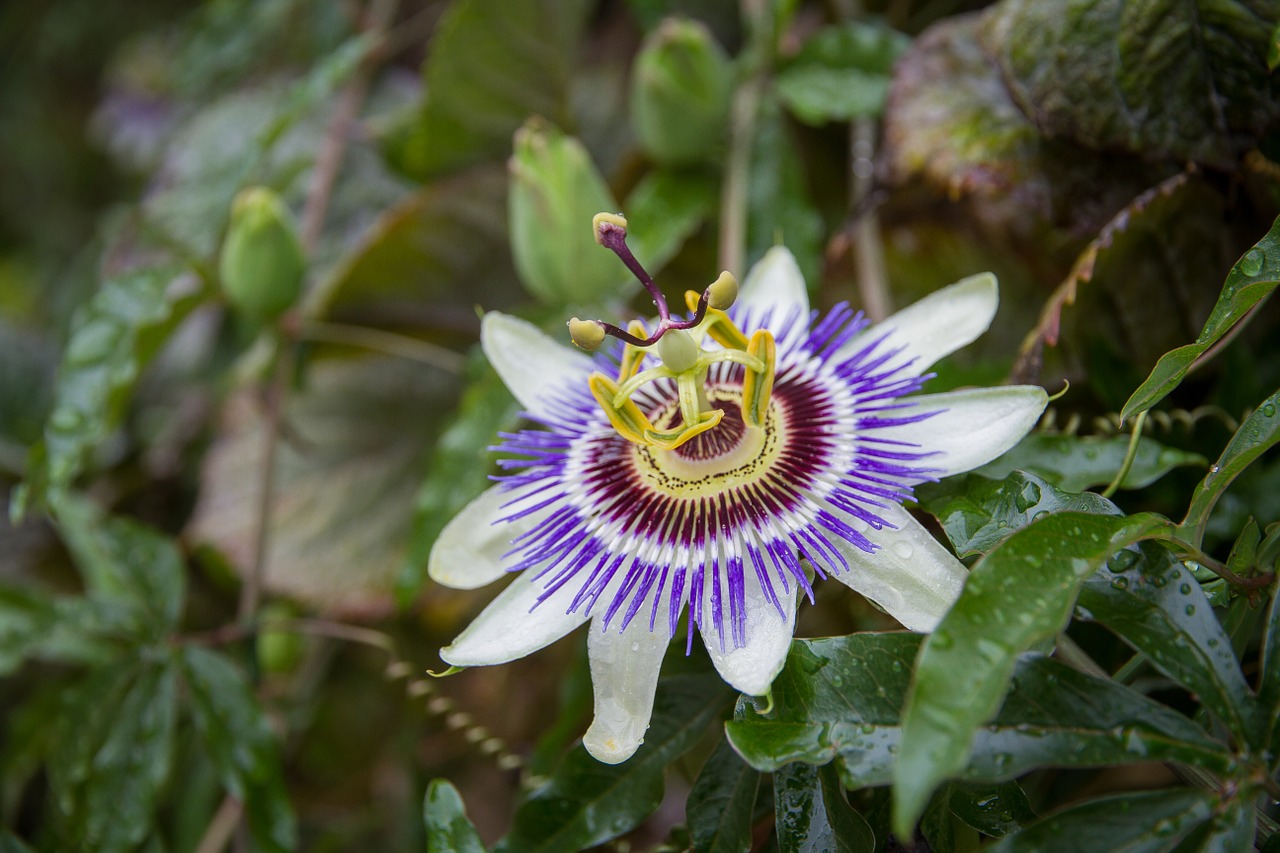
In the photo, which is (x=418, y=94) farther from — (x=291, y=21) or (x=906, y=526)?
(x=906, y=526)

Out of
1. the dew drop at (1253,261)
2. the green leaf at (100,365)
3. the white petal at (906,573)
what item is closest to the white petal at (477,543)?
the white petal at (906,573)

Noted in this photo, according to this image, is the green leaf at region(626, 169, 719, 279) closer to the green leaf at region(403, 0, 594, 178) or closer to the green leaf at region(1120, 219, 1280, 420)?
the green leaf at region(403, 0, 594, 178)

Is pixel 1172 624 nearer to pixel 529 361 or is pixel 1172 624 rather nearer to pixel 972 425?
pixel 972 425

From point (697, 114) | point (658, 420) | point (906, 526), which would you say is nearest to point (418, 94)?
point (697, 114)

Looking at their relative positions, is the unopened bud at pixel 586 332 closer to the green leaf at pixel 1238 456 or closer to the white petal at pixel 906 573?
the white petal at pixel 906 573

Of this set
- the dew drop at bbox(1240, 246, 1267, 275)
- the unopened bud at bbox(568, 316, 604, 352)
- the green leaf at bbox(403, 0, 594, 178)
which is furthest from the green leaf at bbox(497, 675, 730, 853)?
the green leaf at bbox(403, 0, 594, 178)
